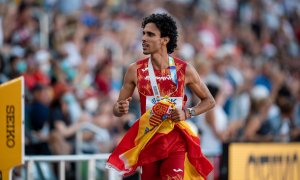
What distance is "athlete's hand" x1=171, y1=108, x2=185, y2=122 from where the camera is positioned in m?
10.0

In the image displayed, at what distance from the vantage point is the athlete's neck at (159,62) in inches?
405

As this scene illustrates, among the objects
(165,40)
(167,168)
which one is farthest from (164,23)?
(167,168)

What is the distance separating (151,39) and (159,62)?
0.25 m

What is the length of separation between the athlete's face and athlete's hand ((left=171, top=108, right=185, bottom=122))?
691 millimetres

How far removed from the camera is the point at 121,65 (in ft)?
59.1

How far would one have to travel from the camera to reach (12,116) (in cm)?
1073

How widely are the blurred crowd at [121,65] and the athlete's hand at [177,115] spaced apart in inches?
134

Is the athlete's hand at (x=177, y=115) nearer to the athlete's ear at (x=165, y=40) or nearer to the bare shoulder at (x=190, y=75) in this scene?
the bare shoulder at (x=190, y=75)

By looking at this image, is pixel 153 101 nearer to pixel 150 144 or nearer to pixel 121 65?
pixel 150 144

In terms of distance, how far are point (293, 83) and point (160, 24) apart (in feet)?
36.8

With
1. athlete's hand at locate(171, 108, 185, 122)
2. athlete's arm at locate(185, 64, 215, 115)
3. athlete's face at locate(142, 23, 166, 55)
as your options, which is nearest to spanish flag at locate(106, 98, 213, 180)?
athlete's hand at locate(171, 108, 185, 122)

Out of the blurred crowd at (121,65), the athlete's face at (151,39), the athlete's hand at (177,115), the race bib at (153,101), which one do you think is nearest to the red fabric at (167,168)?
the athlete's hand at (177,115)

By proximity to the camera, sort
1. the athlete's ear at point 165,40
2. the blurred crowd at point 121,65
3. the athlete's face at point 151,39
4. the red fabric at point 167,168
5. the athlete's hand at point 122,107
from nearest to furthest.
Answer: the athlete's hand at point 122,107 < the red fabric at point 167,168 < the athlete's face at point 151,39 < the athlete's ear at point 165,40 < the blurred crowd at point 121,65

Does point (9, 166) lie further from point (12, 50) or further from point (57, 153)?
point (12, 50)
